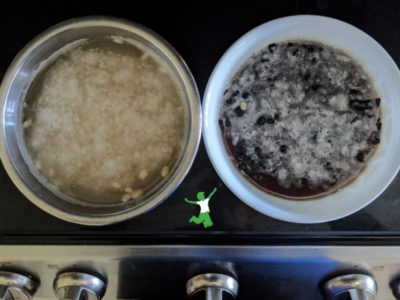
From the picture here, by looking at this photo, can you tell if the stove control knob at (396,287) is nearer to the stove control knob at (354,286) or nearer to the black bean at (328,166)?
the stove control knob at (354,286)

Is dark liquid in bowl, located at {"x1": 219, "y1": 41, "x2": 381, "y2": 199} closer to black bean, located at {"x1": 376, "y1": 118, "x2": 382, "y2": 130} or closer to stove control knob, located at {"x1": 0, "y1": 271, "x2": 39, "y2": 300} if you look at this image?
black bean, located at {"x1": 376, "y1": 118, "x2": 382, "y2": 130}

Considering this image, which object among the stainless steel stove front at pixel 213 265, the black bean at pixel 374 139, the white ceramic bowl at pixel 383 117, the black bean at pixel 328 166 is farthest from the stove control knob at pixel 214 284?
the black bean at pixel 374 139

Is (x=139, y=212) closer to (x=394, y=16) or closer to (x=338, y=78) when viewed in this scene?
(x=338, y=78)

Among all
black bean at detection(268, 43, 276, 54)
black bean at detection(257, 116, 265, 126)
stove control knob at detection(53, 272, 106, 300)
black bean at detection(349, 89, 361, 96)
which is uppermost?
black bean at detection(268, 43, 276, 54)

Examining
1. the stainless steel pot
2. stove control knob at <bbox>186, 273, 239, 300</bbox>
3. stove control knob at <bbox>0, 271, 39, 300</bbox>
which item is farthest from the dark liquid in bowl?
stove control knob at <bbox>0, 271, 39, 300</bbox>

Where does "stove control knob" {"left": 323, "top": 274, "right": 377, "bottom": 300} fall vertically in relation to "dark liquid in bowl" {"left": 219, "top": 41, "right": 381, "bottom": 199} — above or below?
below
